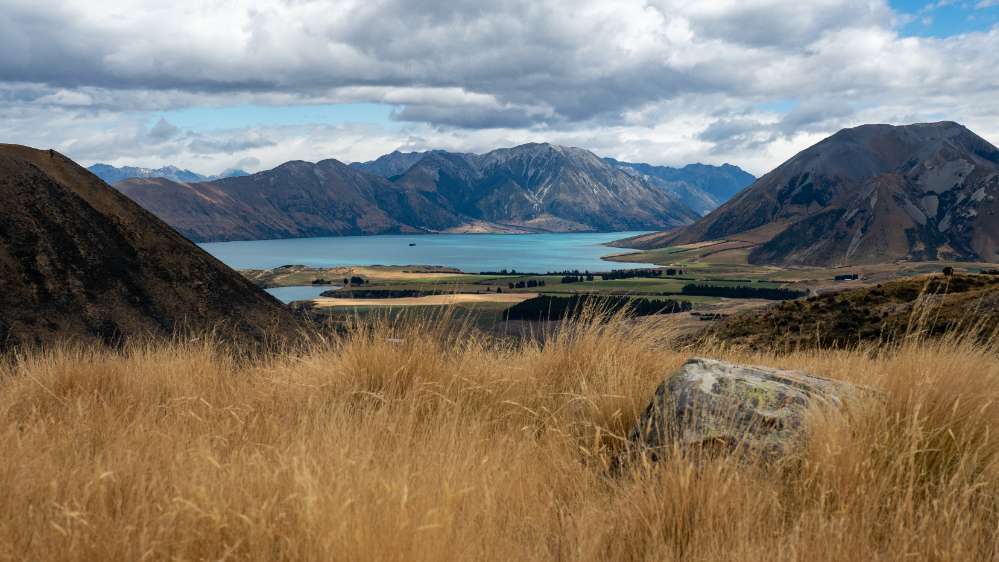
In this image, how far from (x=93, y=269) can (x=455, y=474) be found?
63.3 meters

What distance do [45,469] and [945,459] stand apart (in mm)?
6565

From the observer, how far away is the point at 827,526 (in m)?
4.77

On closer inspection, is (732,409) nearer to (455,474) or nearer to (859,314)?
(455,474)

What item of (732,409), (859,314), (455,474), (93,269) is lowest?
(859,314)

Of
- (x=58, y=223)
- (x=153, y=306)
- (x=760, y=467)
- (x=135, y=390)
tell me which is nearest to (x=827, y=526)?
(x=760, y=467)

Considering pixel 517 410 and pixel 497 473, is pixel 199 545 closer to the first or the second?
pixel 497 473

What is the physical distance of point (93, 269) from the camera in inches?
2350

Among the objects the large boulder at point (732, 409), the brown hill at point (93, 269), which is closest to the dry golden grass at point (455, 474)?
the large boulder at point (732, 409)

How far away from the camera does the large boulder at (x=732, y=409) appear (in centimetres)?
602

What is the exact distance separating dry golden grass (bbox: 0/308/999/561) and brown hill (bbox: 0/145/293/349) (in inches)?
1747

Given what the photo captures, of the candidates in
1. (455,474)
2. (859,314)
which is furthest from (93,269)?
(455,474)

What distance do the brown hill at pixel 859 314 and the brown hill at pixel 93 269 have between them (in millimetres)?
31554

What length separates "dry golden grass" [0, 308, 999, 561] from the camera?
402 centimetres

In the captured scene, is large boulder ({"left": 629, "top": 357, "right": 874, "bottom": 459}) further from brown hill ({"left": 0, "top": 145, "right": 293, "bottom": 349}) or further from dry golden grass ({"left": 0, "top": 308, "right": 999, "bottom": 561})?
brown hill ({"left": 0, "top": 145, "right": 293, "bottom": 349})
